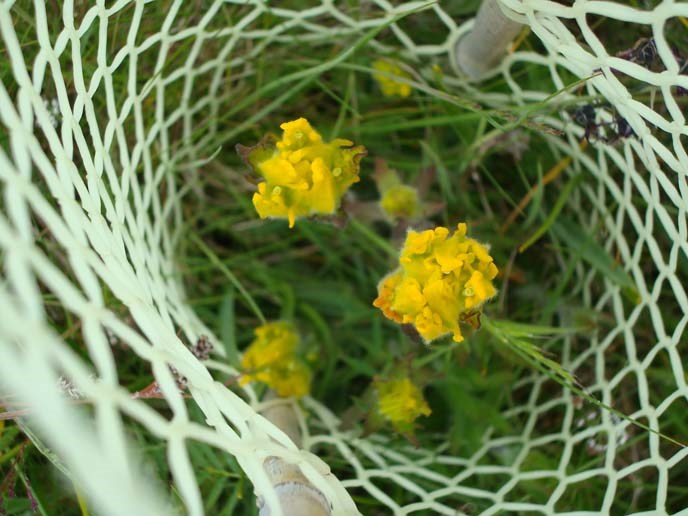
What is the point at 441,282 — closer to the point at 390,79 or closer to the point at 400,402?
the point at 400,402

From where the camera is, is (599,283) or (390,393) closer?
(390,393)

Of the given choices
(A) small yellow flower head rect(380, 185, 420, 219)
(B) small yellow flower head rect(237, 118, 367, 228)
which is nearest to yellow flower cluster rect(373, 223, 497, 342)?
(B) small yellow flower head rect(237, 118, 367, 228)

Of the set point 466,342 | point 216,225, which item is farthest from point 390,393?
point 216,225

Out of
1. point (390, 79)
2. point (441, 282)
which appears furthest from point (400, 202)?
point (441, 282)

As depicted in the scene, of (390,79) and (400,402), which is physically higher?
(390,79)

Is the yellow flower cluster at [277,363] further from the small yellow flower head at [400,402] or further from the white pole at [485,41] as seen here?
the white pole at [485,41]

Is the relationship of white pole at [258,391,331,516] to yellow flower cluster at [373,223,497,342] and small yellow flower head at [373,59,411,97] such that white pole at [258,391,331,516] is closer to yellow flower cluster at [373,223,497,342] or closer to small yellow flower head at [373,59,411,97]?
yellow flower cluster at [373,223,497,342]

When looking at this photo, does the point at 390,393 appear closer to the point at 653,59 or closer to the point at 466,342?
the point at 466,342
